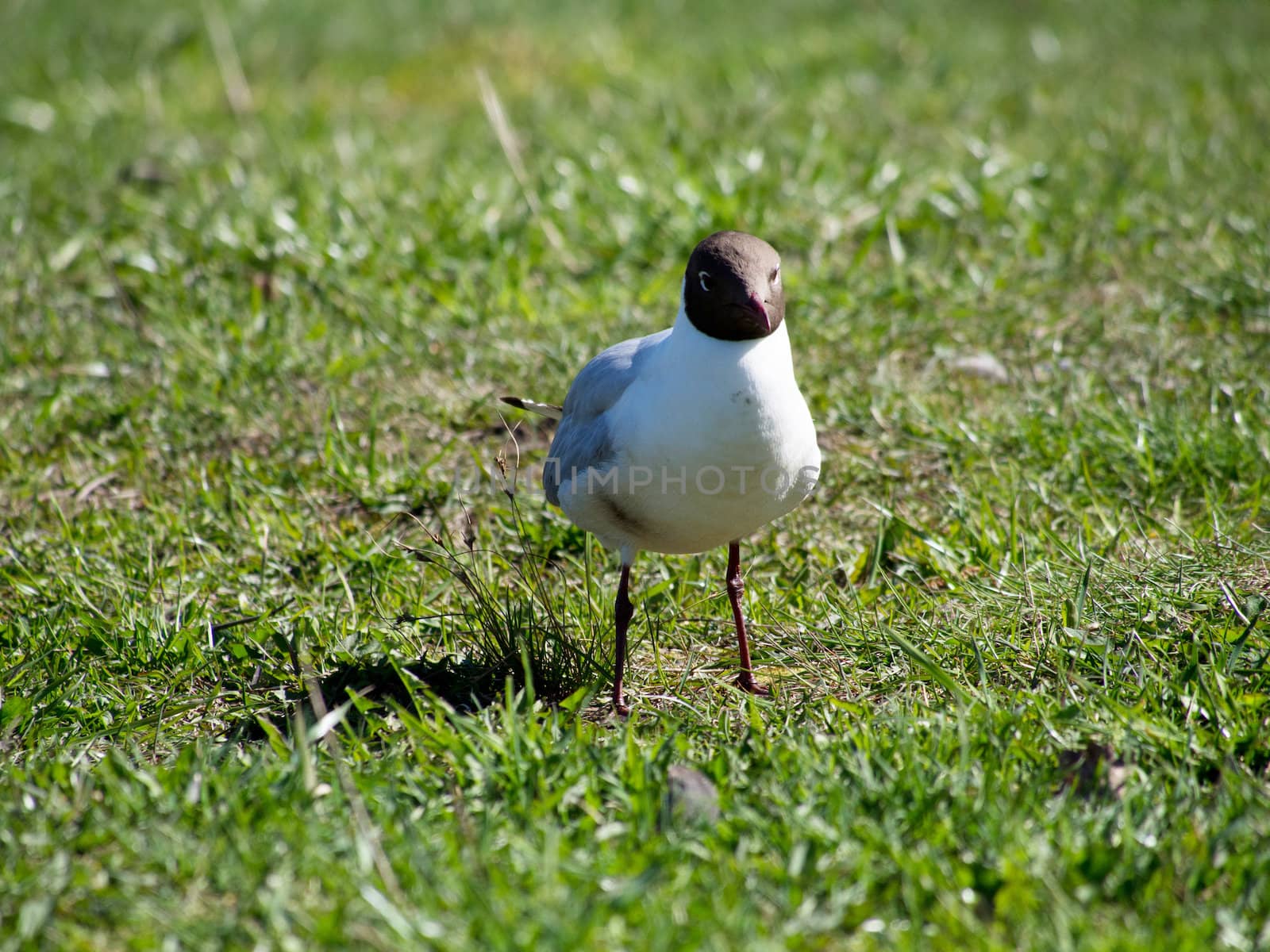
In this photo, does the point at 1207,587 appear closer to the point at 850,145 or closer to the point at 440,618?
the point at 440,618

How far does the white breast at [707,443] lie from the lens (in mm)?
2934

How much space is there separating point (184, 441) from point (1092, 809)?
3.26 metres

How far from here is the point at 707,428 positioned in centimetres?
293

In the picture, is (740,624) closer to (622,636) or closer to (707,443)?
(622,636)

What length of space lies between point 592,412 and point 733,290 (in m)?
0.62

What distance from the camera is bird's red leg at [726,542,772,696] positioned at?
3.27 m

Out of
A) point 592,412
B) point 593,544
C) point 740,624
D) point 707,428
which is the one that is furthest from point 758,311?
point 593,544

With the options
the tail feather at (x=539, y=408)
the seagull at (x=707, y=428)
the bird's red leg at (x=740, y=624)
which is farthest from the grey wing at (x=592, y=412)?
the bird's red leg at (x=740, y=624)

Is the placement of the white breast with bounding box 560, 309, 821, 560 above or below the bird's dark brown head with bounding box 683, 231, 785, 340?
below

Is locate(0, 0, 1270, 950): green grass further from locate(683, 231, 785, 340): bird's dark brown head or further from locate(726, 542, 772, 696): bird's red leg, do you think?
locate(683, 231, 785, 340): bird's dark brown head

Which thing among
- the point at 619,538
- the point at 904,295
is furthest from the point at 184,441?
the point at 904,295

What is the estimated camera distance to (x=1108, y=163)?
20.4ft

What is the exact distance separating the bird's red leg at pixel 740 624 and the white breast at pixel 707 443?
278 millimetres

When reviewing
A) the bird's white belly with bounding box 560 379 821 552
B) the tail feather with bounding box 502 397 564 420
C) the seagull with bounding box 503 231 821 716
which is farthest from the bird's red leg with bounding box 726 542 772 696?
the tail feather with bounding box 502 397 564 420
